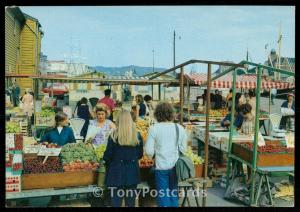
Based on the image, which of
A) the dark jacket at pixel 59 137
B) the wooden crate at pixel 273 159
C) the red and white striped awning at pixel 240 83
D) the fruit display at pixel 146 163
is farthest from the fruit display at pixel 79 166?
the red and white striped awning at pixel 240 83

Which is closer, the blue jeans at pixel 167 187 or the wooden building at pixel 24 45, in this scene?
the blue jeans at pixel 167 187

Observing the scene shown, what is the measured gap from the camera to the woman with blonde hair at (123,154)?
4.91 metres

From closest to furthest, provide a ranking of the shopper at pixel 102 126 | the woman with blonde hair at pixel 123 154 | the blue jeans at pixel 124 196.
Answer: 1. the woman with blonde hair at pixel 123 154
2. the blue jeans at pixel 124 196
3. the shopper at pixel 102 126

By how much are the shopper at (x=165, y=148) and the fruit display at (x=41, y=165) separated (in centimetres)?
137

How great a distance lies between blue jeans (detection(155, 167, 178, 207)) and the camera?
200 inches

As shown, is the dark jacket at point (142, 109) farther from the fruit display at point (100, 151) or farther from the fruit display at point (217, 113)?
the fruit display at point (100, 151)

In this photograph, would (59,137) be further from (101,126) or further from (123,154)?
(123,154)

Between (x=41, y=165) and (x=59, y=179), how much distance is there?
1.26ft

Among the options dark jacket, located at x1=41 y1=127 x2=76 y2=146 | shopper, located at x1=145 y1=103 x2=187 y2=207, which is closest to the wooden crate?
shopper, located at x1=145 y1=103 x2=187 y2=207

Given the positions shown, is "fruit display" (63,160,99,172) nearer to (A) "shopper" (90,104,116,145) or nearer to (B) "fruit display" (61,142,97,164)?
(B) "fruit display" (61,142,97,164)

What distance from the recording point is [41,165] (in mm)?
5363

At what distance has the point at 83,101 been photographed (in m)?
11.4
